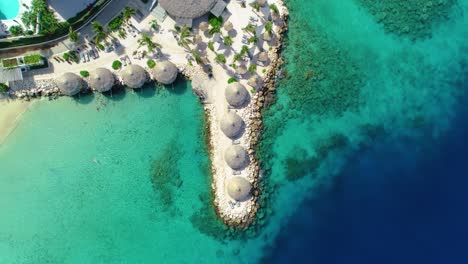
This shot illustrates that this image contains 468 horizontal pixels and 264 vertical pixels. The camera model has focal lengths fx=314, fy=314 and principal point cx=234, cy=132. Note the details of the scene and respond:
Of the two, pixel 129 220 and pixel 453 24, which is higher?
pixel 453 24

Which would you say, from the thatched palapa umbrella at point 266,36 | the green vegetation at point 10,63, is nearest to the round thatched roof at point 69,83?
the green vegetation at point 10,63

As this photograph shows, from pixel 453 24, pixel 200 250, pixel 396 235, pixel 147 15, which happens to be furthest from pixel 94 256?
pixel 453 24

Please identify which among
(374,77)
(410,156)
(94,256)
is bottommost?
(94,256)

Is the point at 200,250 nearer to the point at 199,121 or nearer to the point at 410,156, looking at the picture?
the point at 199,121

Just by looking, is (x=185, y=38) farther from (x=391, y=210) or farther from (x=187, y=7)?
(x=391, y=210)

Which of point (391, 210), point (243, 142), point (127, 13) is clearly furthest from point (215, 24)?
point (391, 210)

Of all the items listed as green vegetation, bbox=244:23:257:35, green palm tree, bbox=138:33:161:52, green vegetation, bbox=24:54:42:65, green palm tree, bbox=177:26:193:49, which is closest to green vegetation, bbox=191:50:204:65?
green palm tree, bbox=177:26:193:49
